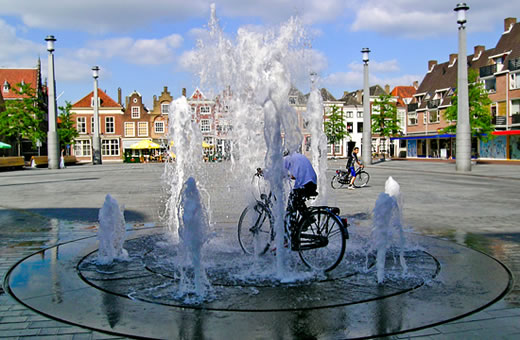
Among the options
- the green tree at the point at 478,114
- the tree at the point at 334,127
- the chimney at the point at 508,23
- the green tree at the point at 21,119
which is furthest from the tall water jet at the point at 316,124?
the tree at the point at 334,127

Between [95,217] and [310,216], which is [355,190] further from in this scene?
[310,216]

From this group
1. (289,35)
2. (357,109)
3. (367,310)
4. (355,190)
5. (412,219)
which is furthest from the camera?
(357,109)

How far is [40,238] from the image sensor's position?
8.48m

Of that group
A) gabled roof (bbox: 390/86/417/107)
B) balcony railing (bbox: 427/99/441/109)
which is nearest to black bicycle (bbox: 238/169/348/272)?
balcony railing (bbox: 427/99/441/109)

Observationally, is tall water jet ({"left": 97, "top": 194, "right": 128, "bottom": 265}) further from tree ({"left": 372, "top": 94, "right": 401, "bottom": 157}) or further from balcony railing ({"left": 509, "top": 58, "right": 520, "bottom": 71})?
tree ({"left": 372, "top": 94, "right": 401, "bottom": 157})

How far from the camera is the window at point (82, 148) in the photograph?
73.8 m

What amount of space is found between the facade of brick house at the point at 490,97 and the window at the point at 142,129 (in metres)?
39.6

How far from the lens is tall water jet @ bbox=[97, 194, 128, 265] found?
6.54 m

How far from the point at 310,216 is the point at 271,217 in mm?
634

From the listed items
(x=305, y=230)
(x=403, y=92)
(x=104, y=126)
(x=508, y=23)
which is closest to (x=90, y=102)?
(x=104, y=126)

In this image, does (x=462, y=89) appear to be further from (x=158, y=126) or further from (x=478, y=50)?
(x=158, y=126)

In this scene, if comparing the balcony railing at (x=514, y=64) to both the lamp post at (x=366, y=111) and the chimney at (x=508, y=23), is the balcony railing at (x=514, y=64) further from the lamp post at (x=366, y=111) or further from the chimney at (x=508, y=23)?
the lamp post at (x=366, y=111)

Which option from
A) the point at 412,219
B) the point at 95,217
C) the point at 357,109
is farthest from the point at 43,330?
the point at 357,109

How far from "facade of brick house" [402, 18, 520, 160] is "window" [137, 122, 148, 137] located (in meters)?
39.6
